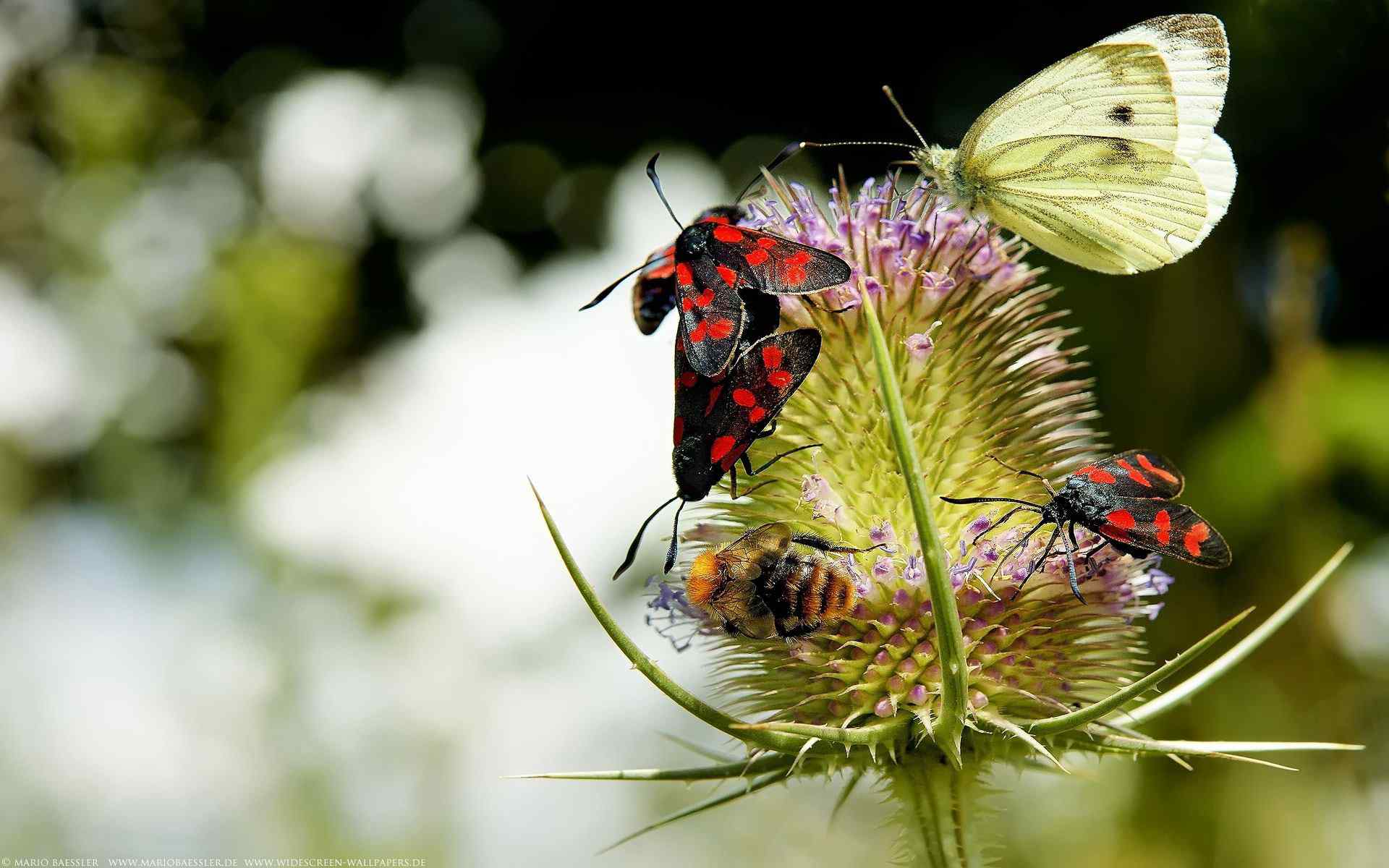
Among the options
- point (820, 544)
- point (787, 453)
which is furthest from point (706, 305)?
point (820, 544)

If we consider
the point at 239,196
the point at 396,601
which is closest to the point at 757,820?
the point at 396,601

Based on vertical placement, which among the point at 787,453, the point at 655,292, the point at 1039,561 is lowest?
the point at 1039,561

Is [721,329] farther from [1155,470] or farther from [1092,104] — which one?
[1092,104]

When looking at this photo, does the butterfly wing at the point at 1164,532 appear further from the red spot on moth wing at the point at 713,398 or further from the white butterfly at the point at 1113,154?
the red spot on moth wing at the point at 713,398

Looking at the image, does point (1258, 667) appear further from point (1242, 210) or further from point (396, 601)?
point (396, 601)

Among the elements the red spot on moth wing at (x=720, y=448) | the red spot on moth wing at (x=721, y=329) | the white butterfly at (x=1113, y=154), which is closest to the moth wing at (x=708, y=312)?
the red spot on moth wing at (x=721, y=329)

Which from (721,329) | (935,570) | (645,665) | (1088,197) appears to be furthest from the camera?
(1088,197)
